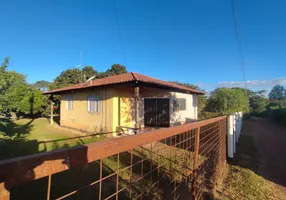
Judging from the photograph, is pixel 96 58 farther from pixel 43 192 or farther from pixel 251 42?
pixel 43 192

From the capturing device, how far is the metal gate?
1377cm

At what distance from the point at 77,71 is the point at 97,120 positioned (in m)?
24.6

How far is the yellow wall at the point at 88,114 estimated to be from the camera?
10.8 metres

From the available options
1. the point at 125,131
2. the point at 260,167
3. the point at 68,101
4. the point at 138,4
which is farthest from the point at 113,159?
the point at 68,101

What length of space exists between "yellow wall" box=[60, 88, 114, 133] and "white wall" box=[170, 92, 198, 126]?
558 centimetres

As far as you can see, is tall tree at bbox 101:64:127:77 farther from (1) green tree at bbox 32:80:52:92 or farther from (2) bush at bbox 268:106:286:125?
(2) bush at bbox 268:106:286:125

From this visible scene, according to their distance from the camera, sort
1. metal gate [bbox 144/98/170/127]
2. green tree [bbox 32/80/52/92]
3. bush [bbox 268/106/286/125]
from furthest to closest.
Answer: green tree [bbox 32/80/52/92] < bush [bbox 268/106/286/125] < metal gate [bbox 144/98/170/127]

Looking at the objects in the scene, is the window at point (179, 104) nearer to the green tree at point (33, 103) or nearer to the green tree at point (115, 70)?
the green tree at point (33, 103)

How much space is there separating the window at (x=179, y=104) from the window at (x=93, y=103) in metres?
6.45

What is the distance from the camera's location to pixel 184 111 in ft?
53.1

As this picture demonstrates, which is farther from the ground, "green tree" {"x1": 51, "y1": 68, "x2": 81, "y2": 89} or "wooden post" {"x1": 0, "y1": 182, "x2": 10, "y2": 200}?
"green tree" {"x1": 51, "y1": 68, "x2": 81, "y2": 89}

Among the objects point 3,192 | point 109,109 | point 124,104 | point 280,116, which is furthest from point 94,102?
point 280,116

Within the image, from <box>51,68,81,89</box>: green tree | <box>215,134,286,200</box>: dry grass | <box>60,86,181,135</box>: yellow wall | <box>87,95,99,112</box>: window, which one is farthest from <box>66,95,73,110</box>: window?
<box>51,68,81,89</box>: green tree

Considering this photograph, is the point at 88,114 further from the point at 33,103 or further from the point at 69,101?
the point at 33,103
